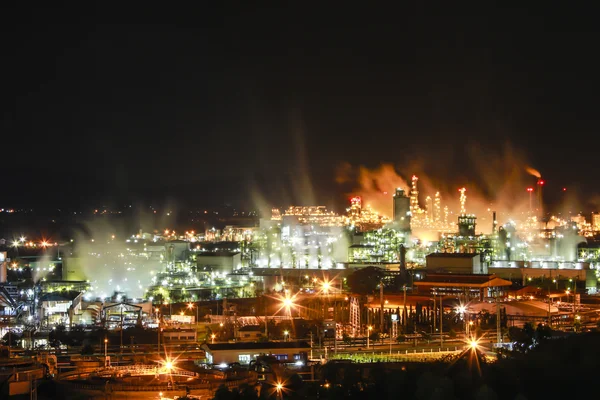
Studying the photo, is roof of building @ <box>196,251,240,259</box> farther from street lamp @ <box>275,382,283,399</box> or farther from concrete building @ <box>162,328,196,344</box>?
street lamp @ <box>275,382,283,399</box>

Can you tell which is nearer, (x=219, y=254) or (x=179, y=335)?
(x=179, y=335)

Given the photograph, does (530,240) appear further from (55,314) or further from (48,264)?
(55,314)

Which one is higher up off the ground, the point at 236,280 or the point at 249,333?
the point at 236,280

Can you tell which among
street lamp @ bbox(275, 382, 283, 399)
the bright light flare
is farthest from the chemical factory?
street lamp @ bbox(275, 382, 283, 399)

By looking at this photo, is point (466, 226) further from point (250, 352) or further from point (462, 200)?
point (250, 352)

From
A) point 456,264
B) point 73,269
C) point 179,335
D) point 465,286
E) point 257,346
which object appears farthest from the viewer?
point 456,264

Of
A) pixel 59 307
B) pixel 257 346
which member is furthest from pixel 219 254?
pixel 257 346

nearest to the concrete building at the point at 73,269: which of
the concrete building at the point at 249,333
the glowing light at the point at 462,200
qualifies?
the concrete building at the point at 249,333
